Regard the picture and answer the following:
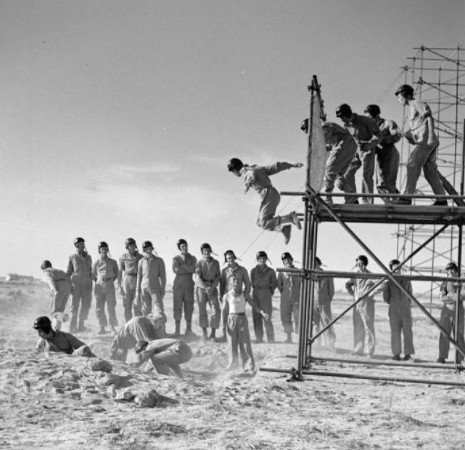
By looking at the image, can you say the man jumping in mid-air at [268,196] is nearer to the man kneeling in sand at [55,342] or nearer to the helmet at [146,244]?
the man kneeling in sand at [55,342]

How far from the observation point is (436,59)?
2350 cm

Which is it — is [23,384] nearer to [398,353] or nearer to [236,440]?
[236,440]

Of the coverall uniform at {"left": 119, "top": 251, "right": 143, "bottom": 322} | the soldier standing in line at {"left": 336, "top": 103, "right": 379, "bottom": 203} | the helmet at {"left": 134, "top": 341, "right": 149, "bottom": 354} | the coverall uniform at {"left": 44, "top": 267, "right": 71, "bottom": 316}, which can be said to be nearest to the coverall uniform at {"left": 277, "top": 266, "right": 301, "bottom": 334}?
the coverall uniform at {"left": 119, "top": 251, "right": 143, "bottom": 322}

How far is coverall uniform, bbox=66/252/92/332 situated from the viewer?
13.4 meters

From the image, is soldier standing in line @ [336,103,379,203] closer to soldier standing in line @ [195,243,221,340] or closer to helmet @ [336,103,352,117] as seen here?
helmet @ [336,103,352,117]

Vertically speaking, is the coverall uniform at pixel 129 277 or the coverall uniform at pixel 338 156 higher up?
the coverall uniform at pixel 338 156

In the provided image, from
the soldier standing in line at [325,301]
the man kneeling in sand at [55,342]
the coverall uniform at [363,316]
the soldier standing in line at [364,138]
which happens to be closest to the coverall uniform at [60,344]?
the man kneeling in sand at [55,342]

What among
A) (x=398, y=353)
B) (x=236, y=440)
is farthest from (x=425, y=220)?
(x=236, y=440)

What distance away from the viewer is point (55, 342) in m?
8.55

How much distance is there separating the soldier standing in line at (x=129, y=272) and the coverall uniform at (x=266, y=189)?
5439mm

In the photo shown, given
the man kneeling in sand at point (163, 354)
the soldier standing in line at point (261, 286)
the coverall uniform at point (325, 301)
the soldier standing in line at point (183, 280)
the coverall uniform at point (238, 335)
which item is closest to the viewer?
the man kneeling in sand at point (163, 354)

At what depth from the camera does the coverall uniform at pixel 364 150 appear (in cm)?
820

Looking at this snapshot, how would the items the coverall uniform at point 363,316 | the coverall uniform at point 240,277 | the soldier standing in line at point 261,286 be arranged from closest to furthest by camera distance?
1. the coverall uniform at point 240,277
2. the coverall uniform at point 363,316
3. the soldier standing in line at point 261,286

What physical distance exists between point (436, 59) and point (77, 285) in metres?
17.1
